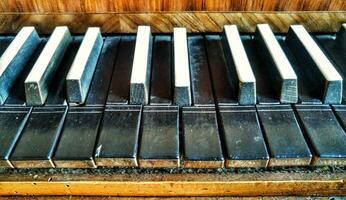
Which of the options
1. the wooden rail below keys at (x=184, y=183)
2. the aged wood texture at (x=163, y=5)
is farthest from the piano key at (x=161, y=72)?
the wooden rail below keys at (x=184, y=183)

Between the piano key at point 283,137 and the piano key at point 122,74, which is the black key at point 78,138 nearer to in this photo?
the piano key at point 122,74

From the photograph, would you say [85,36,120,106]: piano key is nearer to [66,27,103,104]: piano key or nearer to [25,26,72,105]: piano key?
[66,27,103,104]: piano key

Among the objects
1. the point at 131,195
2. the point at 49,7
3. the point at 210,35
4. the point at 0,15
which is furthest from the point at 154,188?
the point at 0,15

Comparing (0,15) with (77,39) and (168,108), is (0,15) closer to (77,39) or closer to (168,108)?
(77,39)

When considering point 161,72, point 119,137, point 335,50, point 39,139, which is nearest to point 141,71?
point 161,72

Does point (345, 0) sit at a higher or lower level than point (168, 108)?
higher

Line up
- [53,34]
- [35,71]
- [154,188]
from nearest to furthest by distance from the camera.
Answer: [154,188] → [35,71] → [53,34]

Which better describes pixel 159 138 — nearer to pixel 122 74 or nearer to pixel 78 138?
pixel 78 138
